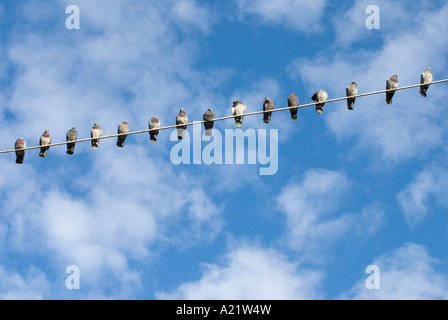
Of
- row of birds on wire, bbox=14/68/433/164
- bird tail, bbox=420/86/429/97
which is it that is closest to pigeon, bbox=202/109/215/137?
row of birds on wire, bbox=14/68/433/164

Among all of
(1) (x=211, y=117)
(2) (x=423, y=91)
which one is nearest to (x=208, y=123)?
(1) (x=211, y=117)

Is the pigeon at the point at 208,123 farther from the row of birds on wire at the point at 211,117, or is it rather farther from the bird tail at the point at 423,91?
Result: the bird tail at the point at 423,91

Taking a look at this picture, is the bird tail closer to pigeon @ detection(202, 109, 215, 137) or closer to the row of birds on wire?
the row of birds on wire

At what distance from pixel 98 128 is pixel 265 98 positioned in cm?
620

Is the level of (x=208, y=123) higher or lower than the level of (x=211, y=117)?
lower

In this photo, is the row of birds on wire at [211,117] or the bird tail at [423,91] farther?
the row of birds on wire at [211,117]

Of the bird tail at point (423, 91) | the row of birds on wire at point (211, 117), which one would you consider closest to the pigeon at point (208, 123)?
the row of birds on wire at point (211, 117)

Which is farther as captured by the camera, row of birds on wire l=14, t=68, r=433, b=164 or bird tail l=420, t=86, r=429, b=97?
row of birds on wire l=14, t=68, r=433, b=164

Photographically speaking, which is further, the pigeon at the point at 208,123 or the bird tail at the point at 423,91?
the pigeon at the point at 208,123

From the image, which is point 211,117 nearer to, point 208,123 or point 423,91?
A: point 208,123

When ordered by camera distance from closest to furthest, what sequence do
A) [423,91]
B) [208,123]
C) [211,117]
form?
[423,91] → [208,123] → [211,117]
